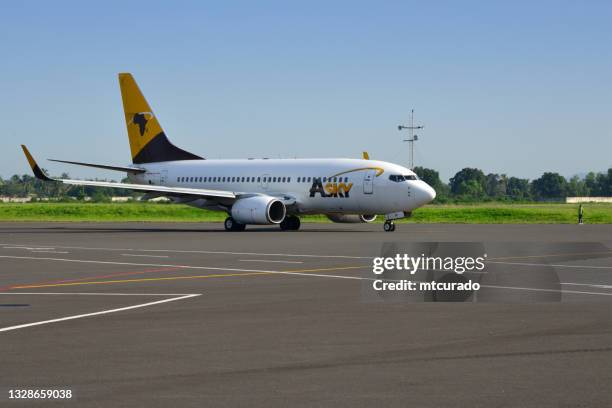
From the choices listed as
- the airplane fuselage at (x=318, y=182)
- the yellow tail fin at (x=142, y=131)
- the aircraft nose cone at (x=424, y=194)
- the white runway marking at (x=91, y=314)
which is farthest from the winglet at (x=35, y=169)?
the white runway marking at (x=91, y=314)

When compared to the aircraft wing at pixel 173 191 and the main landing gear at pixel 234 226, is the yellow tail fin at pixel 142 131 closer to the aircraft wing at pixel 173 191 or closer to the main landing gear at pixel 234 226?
the aircraft wing at pixel 173 191

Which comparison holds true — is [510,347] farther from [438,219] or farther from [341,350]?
[438,219]

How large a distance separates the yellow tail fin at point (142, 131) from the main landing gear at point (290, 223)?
9667 mm

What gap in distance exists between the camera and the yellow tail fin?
201 ft

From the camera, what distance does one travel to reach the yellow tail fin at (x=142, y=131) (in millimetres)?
61156

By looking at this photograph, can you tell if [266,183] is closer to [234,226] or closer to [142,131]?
[234,226]

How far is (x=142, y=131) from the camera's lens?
6150 centimetres

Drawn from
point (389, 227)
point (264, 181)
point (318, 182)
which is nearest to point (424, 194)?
point (389, 227)

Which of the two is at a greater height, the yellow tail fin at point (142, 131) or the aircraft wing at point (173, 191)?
the yellow tail fin at point (142, 131)

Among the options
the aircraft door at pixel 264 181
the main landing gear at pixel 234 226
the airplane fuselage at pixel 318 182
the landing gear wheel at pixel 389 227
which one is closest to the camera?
the airplane fuselage at pixel 318 182

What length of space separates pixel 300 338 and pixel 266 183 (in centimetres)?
4237

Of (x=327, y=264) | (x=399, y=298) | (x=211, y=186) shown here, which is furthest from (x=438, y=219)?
(x=399, y=298)

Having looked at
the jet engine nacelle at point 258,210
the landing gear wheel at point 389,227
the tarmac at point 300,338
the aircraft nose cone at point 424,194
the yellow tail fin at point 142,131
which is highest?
the yellow tail fin at point 142,131

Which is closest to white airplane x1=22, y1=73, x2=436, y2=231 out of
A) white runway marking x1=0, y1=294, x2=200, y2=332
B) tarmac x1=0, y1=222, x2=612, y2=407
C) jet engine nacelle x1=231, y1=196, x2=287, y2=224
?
jet engine nacelle x1=231, y1=196, x2=287, y2=224
